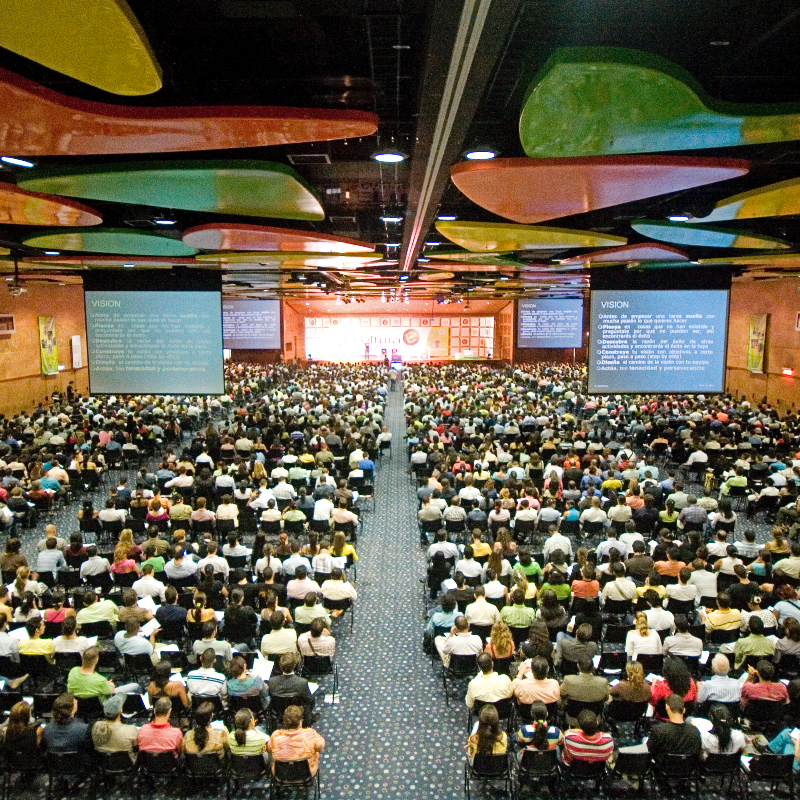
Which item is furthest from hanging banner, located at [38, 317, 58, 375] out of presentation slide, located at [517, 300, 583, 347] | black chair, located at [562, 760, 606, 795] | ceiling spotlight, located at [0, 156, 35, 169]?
black chair, located at [562, 760, 606, 795]

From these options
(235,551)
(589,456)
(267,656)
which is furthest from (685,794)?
(589,456)

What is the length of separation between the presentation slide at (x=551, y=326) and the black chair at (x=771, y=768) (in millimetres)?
20665

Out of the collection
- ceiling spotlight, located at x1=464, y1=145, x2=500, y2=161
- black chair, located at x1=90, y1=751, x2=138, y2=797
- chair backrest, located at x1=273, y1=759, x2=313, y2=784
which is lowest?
black chair, located at x1=90, y1=751, x2=138, y2=797

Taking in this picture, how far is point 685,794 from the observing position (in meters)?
4.88

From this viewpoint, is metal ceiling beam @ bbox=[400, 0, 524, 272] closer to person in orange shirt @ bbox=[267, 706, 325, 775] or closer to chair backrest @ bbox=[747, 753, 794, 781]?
person in orange shirt @ bbox=[267, 706, 325, 775]

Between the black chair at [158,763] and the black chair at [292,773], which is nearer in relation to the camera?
the black chair at [292,773]

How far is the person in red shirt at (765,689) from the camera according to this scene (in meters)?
4.96

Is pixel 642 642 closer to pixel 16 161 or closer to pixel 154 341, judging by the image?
pixel 16 161

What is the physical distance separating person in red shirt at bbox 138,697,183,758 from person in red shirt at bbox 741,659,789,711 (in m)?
4.53

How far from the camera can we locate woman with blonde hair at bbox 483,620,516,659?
221 inches

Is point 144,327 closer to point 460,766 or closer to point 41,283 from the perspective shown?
point 460,766

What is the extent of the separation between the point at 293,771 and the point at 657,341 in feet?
27.7

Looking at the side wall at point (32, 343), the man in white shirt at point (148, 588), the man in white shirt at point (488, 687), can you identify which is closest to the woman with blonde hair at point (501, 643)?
the man in white shirt at point (488, 687)

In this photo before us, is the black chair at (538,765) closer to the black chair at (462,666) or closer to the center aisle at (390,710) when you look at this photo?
the center aisle at (390,710)
